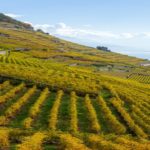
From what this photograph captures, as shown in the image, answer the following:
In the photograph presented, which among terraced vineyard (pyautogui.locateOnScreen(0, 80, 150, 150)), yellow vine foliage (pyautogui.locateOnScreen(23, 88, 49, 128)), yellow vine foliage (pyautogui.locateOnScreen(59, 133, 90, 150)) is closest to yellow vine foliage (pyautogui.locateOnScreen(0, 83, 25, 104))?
terraced vineyard (pyautogui.locateOnScreen(0, 80, 150, 150))

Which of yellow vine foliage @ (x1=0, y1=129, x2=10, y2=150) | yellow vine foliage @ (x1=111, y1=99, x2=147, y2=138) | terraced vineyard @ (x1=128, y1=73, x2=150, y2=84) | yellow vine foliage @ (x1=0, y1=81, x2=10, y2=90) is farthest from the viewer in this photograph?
terraced vineyard @ (x1=128, y1=73, x2=150, y2=84)

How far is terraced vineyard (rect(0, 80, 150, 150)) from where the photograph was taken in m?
35.9

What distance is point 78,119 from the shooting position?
5059 centimetres

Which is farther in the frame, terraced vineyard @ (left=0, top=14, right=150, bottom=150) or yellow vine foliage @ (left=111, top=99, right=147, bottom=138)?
yellow vine foliage @ (left=111, top=99, right=147, bottom=138)

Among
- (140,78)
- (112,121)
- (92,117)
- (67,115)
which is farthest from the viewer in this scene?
(140,78)

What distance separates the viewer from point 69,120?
4912 cm

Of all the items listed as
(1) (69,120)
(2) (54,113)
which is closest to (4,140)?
(1) (69,120)

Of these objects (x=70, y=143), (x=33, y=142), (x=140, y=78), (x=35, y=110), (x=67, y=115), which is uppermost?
(x=70, y=143)

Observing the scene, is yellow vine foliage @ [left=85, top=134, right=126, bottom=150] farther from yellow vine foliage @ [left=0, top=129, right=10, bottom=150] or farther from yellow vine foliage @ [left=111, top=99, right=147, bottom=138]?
yellow vine foliage @ [left=111, top=99, right=147, bottom=138]

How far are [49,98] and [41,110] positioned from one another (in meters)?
8.62

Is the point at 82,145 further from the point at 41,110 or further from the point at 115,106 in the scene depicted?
the point at 115,106

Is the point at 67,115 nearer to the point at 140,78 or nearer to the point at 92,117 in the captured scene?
the point at 92,117

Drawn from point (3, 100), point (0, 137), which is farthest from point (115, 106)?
point (0, 137)

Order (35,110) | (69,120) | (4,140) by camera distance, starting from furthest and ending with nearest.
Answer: (35,110) → (69,120) → (4,140)
